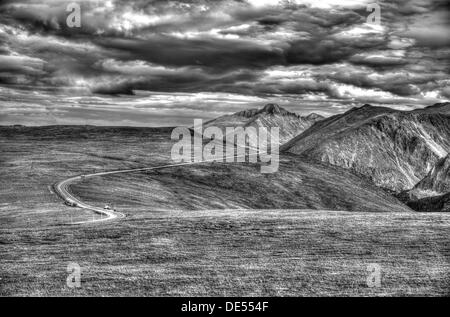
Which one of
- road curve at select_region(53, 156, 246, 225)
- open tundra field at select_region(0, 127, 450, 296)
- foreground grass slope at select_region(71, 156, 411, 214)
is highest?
open tundra field at select_region(0, 127, 450, 296)

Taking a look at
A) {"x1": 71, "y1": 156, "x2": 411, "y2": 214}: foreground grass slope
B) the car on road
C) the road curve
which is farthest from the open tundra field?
{"x1": 71, "y1": 156, "x2": 411, "y2": 214}: foreground grass slope

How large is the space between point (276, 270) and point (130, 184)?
8858 cm

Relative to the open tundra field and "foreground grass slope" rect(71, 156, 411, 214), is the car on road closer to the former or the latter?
the open tundra field

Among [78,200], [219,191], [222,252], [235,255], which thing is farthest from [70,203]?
[219,191]

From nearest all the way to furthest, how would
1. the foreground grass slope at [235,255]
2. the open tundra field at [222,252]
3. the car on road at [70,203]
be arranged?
the foreground grass slope at [235,255] < the open tundra field at [222,252] < the car on road at [70,203]

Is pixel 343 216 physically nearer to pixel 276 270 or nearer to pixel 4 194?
pixel 276 270

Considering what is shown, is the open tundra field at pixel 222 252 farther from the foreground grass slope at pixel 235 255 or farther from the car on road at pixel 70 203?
the car on road at pixel 70 203

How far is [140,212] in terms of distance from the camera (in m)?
70.6

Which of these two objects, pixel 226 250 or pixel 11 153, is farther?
A: pixel 11 153

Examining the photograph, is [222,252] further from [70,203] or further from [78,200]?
[78,200]

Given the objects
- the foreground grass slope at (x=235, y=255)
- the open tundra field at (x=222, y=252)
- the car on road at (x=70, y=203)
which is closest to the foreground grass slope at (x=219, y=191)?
the car on road at (x=70, y=203)

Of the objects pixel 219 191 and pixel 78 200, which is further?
pixel 219 191

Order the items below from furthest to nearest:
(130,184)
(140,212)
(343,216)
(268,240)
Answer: (130,184), (140,212), (343,216), (268,240)
